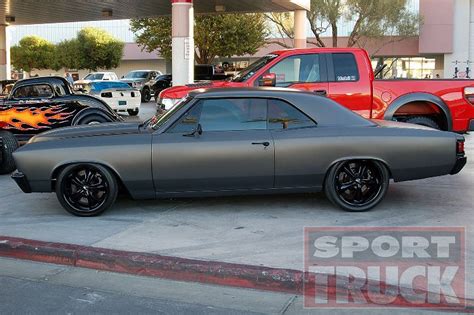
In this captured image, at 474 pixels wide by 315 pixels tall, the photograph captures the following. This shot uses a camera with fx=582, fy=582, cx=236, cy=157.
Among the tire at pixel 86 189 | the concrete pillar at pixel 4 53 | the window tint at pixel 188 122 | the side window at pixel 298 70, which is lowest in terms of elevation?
the tire at pixel 86 189

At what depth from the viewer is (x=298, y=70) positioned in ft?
32.4

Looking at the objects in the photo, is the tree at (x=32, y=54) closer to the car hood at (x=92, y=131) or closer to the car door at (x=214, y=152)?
the car hood at (x=92, y=131)

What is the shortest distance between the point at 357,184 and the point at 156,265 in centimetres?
288

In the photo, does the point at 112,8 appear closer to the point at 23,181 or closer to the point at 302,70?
the point at 302,70

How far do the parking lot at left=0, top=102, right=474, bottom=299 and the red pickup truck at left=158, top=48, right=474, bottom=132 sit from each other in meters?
1.62

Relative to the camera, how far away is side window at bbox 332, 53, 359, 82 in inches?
386

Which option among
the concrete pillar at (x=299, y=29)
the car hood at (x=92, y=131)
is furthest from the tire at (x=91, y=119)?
the concrete pillar at (x=299, y=29)

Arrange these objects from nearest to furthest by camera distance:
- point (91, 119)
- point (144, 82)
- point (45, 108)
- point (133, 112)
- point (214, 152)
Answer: point (214, 152) < point (45, 108) < point (91, 119) < point (133, 112) < point (144, 82)

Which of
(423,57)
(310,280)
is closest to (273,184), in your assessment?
(310,280)

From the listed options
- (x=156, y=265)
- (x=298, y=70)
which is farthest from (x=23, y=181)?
(x=298, y=70)

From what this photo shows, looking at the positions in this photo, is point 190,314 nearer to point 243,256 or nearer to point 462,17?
point 243,256

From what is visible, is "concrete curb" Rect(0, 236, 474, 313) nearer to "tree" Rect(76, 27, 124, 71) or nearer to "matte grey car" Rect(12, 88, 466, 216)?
"matte grey car" Rect(12, 88, 466, 216)

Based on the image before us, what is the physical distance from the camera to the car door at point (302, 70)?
9836mm

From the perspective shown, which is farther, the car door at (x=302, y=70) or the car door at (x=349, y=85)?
the car door at (x=302, y=70)
